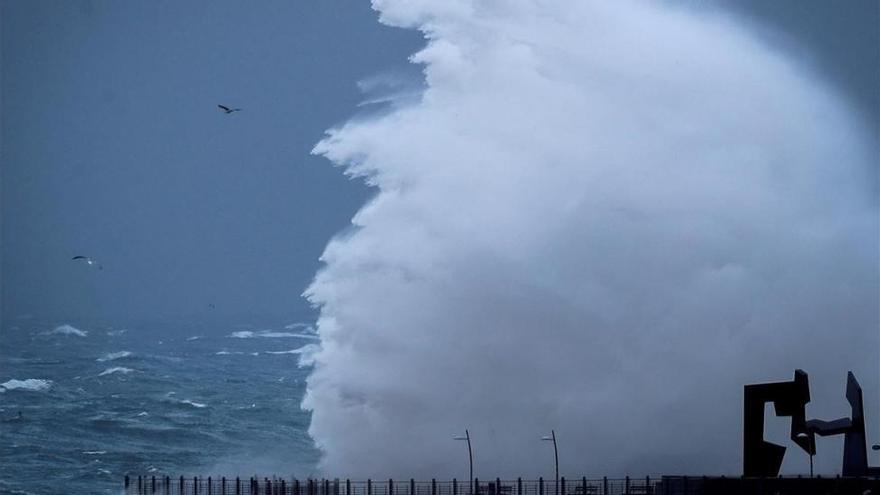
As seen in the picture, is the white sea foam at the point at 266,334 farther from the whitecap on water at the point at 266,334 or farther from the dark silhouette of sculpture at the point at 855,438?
the dark silhouette of sculpture at the point at 855,438

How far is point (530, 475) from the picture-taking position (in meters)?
68.2

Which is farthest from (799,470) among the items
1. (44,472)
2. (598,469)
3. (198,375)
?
(198,375)

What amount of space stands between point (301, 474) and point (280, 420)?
80.2ft

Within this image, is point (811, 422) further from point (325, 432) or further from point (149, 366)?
point (149, 366)

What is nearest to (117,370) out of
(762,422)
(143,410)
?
(143,410)

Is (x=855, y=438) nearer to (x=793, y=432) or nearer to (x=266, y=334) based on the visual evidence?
(x=793, y=432)

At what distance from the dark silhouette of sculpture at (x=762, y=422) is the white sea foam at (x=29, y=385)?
6386 cm

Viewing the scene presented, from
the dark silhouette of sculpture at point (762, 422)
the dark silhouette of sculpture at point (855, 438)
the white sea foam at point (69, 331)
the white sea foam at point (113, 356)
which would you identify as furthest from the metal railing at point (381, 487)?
the white sea foam at point (69, 331)

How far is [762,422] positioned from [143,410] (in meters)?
54.4

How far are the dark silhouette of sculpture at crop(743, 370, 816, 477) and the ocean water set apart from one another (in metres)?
26.2

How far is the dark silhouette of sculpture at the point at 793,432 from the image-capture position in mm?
50562

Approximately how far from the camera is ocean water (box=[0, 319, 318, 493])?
258 feet

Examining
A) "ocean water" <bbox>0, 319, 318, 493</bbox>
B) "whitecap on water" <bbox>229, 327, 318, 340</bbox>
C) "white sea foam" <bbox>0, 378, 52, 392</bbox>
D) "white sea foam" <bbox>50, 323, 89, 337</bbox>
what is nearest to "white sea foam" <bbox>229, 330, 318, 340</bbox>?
"whitecap on water" <bbox>229, 327, 318, 340</bbox>

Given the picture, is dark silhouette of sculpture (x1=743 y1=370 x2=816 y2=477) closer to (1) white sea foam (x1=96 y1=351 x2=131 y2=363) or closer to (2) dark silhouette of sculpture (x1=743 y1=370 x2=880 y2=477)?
(2) dark silhouette of sculpture (x1=743 y1=370 x2=880 y2=477)
